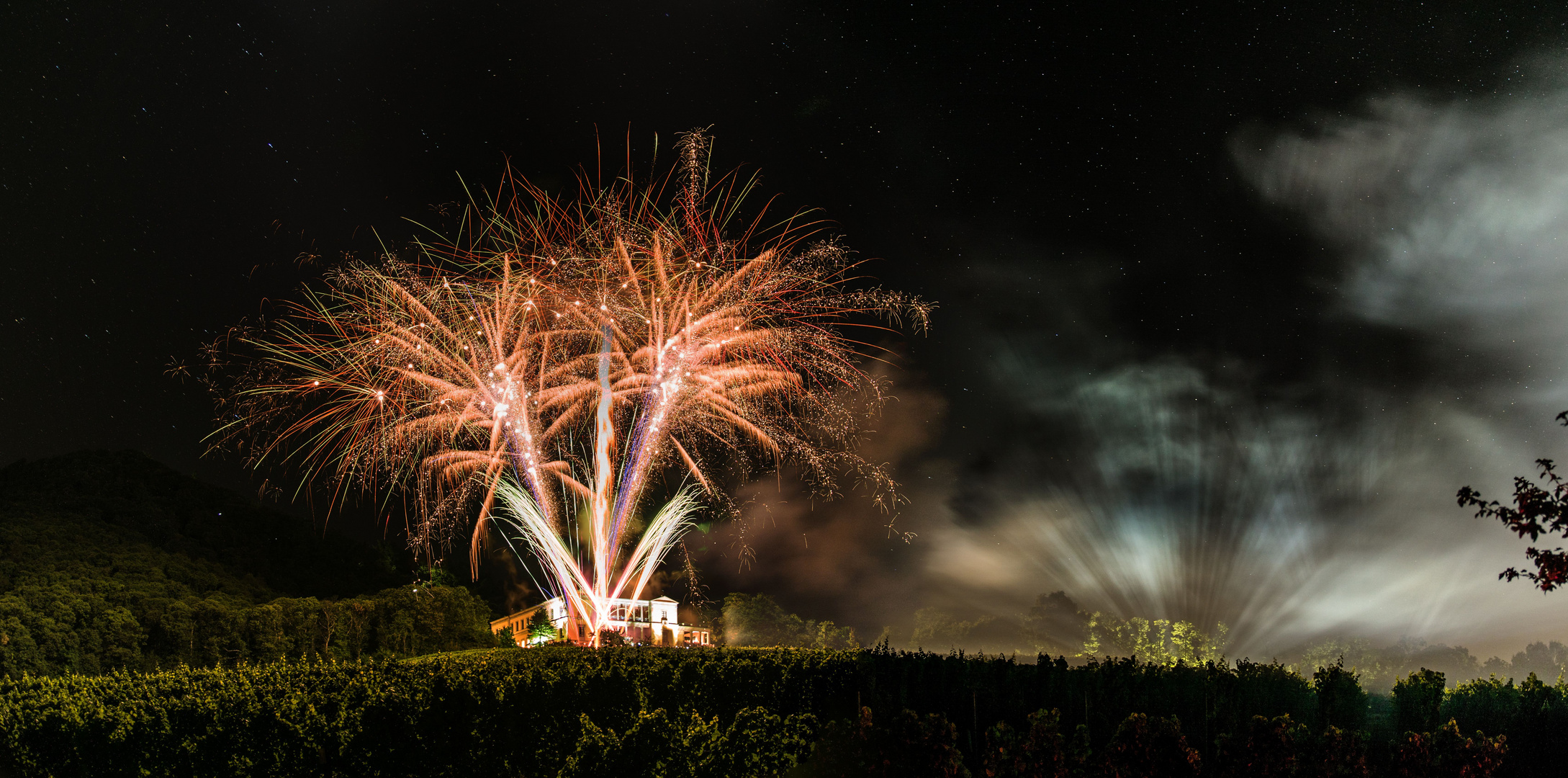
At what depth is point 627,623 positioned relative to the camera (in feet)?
58.2

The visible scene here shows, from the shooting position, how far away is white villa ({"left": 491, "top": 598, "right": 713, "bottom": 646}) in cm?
1720

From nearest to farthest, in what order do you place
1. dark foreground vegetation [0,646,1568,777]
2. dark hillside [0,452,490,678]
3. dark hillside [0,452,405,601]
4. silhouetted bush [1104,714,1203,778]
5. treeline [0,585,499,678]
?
silhouetted bush [1104,714,1203,778] < dark foreground vegetation [0,646,1568,777] < treeline [0,585,499,678] < dark hillside [0,452,490,678] < dark hillside [0,452,405,601]

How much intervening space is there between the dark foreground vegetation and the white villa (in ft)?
13.4

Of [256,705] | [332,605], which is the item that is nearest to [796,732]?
[256,705]

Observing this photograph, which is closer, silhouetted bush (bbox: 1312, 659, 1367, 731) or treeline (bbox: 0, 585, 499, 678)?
silhouetted bush (bbox: 1312, 659, 1367, 731)

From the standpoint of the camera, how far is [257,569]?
2328 cm

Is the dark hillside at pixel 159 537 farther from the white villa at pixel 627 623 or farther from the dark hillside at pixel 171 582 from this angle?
the white villa at pixel 627 623

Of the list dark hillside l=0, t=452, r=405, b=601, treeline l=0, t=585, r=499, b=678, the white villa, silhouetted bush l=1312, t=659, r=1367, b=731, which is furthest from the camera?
dark hillside l=0, t=452, r=405, b=601

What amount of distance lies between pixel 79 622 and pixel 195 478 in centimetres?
1156

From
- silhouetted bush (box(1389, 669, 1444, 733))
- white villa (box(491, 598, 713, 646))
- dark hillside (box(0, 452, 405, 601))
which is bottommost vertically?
silhouetted bush (box(1389, 669, 1444, 733))

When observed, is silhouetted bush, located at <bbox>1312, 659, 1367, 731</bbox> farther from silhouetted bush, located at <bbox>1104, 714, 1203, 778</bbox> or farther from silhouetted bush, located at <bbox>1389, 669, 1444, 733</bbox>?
silhouetted bush, located at <bbox>1104, 714, 1203, 778</bbox>

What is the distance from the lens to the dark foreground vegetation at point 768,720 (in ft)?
20.8

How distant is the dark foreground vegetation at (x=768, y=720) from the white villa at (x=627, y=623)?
410 centimetres

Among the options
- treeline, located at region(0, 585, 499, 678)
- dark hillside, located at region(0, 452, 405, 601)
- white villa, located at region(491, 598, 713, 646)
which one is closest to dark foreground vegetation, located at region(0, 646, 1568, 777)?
treeline, located at region(0, 585, 499, 678)
